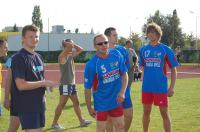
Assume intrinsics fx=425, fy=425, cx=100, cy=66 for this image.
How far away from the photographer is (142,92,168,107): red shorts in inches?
315

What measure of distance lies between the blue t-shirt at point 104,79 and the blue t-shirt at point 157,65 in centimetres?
148

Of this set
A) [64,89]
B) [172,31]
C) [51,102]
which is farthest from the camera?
[172,31]

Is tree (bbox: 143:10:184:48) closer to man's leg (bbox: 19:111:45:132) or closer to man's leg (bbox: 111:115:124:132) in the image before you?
man's leg (bbox: 111:115:124:132)

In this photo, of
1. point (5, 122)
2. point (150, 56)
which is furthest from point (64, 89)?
point (150, 56)

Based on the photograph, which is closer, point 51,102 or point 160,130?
point 160,130

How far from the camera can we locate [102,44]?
6555mm

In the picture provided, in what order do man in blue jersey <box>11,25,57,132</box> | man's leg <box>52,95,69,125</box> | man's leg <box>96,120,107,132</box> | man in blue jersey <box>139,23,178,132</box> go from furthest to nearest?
man's leg <box>52,95,69,125</box> → man in blue jersey <box>139,23,178,132</box> → man's leg <box>96,120,107,132</box> → man in blue jersey <box>11,25,57,132</box>

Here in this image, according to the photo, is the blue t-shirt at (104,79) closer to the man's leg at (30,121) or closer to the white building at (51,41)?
the man's leg at (30,121)

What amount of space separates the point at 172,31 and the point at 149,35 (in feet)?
219

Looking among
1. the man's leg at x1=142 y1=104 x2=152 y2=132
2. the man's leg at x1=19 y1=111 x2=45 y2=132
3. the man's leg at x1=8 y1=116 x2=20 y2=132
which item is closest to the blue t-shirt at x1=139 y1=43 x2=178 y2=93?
the man's leg at x1=142 y1=104 x2=152 y2=132

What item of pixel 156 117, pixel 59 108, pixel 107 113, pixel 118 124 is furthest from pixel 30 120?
pixel 156 117

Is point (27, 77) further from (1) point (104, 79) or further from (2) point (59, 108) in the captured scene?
(2) point (59, 108)

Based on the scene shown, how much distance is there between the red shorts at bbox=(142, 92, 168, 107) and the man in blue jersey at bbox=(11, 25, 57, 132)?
286cm

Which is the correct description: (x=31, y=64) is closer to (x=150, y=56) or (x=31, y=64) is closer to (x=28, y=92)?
(x=28, y=92)
